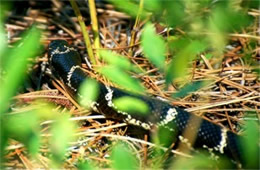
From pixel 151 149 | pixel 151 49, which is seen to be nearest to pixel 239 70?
pixel 151 149

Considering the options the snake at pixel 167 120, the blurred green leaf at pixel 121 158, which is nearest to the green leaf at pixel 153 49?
the blurred green leaf at pixel 121 158

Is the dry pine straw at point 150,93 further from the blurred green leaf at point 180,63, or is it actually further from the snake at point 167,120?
the blurred green leaf at point 180,63

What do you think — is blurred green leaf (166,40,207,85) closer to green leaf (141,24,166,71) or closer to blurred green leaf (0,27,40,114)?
green leaf (141,24,166,71)

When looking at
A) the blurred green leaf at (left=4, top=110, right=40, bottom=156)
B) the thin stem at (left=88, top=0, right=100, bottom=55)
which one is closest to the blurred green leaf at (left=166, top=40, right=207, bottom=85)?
the blurred green leaf at (left=4, top=110, right=40, bottom=156)

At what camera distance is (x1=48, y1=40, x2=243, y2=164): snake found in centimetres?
263

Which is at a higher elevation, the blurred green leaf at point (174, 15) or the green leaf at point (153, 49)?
the blurred green leaf at point (174, 15)

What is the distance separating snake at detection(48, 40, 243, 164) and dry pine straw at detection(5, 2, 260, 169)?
81 millimetres

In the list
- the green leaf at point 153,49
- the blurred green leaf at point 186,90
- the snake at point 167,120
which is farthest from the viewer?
the snake at point 167,120

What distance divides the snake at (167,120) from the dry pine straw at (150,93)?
0.08 meters

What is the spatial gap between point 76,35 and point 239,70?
1.44 metres

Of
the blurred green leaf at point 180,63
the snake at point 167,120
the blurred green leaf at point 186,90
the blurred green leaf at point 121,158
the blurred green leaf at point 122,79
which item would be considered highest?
the blurred green leaf at point 180,63

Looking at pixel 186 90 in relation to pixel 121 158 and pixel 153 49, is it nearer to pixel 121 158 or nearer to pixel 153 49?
pixel 153 49

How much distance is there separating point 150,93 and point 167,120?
0.35m

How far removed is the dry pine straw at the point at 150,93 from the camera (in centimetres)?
276
